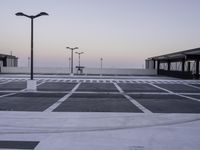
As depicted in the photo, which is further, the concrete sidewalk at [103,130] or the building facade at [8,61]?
the building facade at [8,61]

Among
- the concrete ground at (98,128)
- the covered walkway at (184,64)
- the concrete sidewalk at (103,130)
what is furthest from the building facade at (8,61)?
the concrete sidewalk at (103,130)

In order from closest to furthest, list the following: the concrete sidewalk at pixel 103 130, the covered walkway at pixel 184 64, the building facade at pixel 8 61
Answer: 1. the concrete sidewalk at pixel 103 130
2. the covered walkway at pixel 184 64
3. the building facade at pixel 8 61

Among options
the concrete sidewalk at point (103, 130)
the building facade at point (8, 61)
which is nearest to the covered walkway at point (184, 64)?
the concrete sidewalk at point (103, 130)

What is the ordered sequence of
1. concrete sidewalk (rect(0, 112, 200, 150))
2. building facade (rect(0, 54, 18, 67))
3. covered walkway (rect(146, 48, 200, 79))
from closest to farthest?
1. concrete sidewalk (rect(0, 112, 200, 150))
2. covered walkway (rect(146, 48, 200, 79))
3. building facade (rect(0, 54, 18, 67))

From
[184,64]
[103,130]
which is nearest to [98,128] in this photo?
[103,130]

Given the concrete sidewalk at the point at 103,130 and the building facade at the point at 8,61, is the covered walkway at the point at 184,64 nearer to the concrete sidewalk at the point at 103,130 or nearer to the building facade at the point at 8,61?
the concrete sidewalk at the point at 103,130

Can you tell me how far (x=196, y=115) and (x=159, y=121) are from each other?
2.44 metres

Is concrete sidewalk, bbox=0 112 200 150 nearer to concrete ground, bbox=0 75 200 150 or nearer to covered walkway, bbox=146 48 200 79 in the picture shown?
concrete ground, bbox=0 75 200 150

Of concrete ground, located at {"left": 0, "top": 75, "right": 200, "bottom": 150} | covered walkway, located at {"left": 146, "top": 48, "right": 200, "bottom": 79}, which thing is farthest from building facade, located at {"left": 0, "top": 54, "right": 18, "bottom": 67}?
concrete ground, located at {"left": 0, "top": 75, "right": 200, "bottom": 150}

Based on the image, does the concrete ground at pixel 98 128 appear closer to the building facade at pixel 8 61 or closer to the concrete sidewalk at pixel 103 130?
the concrete sidewalk at pixel 103 130

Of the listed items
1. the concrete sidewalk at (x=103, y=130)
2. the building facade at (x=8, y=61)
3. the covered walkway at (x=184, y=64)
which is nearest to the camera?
the concrete sidewalk at (x=103, y=130)

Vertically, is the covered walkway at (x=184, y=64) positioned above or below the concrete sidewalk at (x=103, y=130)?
above

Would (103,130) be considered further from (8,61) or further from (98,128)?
(8,61)

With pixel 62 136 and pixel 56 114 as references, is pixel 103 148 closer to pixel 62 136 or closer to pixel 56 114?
pixel 62 136
